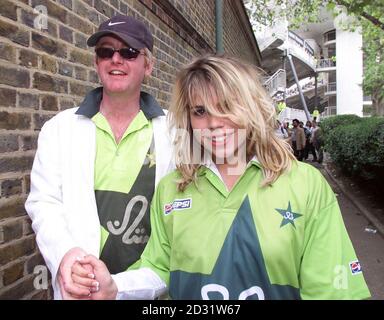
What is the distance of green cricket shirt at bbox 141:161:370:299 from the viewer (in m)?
1.55

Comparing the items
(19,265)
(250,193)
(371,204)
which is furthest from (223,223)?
(371,204)

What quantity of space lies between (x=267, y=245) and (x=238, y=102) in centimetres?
58

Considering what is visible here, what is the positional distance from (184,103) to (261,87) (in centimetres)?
34

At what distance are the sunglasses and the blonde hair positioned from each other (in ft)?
1.30

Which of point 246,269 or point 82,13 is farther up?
point 82,13

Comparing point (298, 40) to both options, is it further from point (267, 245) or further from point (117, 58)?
point (267, 245)

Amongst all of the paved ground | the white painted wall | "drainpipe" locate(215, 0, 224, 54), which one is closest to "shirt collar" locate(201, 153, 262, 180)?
the paved ground

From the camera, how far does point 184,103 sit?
1816mm

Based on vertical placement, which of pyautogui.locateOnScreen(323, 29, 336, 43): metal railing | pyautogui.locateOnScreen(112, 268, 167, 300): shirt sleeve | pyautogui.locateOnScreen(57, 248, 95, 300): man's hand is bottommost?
pyautogui.locateOnScreen(112, 268, 167, 300): shirt sleeve

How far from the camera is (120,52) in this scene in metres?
2.07

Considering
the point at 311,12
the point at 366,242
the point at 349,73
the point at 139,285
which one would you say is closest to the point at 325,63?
the point at 349,73

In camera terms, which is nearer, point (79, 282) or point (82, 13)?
point (79, 282)

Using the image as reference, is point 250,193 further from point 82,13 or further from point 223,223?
point 82,13

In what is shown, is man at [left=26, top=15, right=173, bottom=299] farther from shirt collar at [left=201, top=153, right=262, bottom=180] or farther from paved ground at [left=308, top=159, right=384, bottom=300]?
paved ground at [left=308, top=159, right=384, bottom=300]
